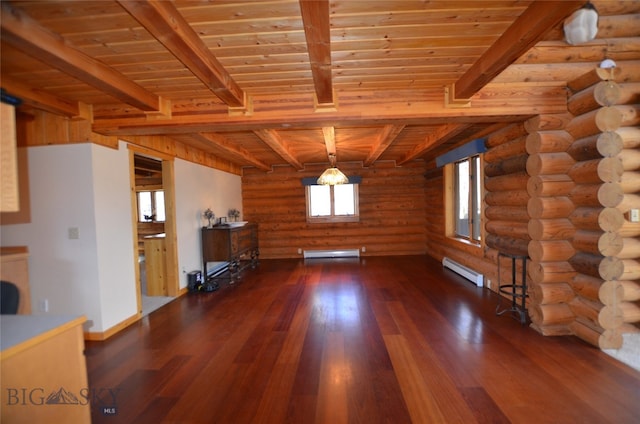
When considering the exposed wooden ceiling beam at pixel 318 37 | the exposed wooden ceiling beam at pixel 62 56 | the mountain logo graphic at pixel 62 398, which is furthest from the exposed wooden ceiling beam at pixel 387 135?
the mountain logo graphic at pixel 62 398

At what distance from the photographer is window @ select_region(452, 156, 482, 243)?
5059 millimetres

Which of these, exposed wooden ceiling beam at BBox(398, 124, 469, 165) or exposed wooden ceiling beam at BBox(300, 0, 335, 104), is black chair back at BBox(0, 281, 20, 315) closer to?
exposed wooden ceiling beam at BBox(300, 0, 335, 104)

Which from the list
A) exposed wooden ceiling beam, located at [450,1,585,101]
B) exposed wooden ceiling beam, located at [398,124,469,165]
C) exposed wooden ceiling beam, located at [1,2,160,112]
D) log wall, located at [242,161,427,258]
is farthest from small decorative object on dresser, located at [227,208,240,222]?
exposed wooden ceiling beam, located at [450,1,585,101]

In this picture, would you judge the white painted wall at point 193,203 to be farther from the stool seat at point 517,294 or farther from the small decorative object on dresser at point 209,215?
the stool seat at point 517,294

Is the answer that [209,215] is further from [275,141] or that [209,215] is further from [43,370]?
[43,370]

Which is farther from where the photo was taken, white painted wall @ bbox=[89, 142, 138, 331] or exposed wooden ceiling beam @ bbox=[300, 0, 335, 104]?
white painted wall @ bbox=[89, 142, 138, 331]

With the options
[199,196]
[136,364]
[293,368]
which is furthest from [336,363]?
[199,196]

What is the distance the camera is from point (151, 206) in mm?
7816

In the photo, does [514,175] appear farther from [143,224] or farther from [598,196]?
[143,224]

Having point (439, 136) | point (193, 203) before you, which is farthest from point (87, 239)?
point (439, 136)

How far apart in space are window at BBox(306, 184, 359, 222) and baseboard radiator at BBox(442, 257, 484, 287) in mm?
2651

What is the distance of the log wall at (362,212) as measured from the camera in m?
7.69

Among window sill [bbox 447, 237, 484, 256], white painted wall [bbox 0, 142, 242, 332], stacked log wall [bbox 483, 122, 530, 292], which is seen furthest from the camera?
window sill [bbox 447, 237, 484, 256]

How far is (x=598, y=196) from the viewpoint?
8.59 ft
